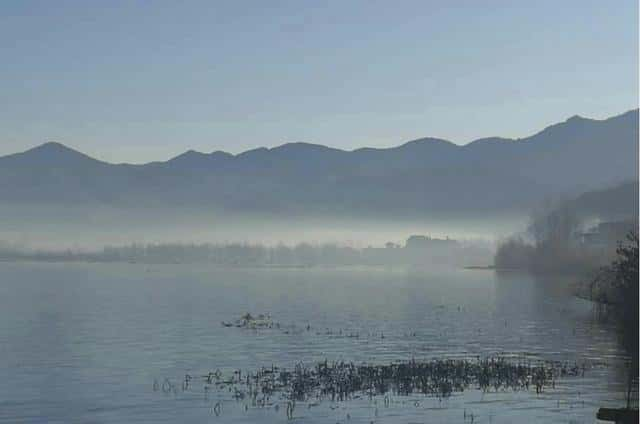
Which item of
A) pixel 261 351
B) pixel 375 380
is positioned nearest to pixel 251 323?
pixel 261 351

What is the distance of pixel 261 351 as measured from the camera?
62969 mm

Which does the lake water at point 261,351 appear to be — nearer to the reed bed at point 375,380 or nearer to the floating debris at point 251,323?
the reed bed at point 375,380

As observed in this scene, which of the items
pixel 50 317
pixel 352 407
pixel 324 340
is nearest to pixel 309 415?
pixel 352 407

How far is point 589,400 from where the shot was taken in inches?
1661

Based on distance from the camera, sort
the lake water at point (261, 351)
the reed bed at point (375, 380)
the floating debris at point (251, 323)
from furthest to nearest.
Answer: the floating debris at point (251, 323)
the reed bed at point (375, 380)
the lake water at point (261, 351)

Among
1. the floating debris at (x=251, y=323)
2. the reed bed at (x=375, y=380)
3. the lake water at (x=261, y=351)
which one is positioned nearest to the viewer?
the lake water at (x=261, y=351)

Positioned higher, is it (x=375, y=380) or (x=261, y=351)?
(x=375, y=380)

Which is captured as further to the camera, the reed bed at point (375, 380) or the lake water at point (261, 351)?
the reed bed at point (375, 380)

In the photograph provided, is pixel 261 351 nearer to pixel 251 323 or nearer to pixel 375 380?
pixel 375 380

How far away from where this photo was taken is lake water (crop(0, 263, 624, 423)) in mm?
40156

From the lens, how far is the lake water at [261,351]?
4016 cm

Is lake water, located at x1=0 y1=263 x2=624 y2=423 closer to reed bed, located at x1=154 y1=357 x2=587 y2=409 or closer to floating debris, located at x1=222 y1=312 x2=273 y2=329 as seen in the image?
reed bed, located at x1=154 y1=357 x2=587 y2=409

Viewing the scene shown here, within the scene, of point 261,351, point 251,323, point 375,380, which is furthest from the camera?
point 251,323

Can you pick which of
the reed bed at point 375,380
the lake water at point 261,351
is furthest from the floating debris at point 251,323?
the reed bed at point 375,380
